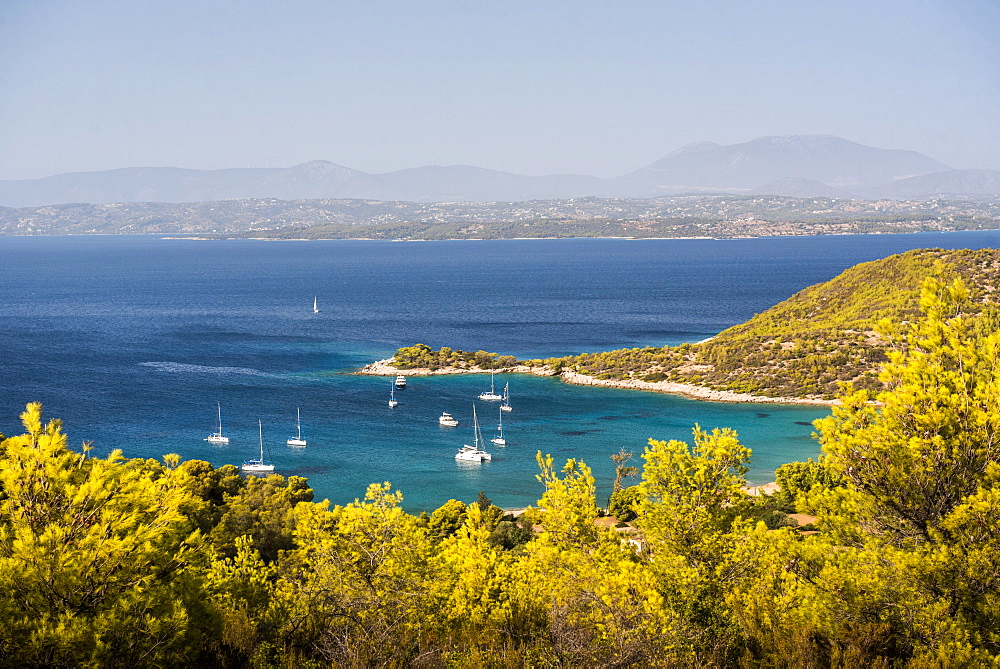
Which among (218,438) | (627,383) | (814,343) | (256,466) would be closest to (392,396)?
(218,438)

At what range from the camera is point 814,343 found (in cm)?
7100

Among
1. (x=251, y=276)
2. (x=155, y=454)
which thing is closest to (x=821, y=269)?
(x=251, y=276)

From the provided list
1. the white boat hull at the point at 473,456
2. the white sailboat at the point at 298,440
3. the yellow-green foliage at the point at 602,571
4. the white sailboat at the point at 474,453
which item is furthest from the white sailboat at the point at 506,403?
the yellow-green foliage at the point at 602,571

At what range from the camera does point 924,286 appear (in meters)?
14.6

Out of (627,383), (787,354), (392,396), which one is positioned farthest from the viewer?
(627,383)

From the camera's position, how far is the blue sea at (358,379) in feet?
166

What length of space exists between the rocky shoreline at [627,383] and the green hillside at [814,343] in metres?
0.95

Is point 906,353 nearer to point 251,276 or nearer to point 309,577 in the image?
point 309,577

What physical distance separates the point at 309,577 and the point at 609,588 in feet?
18.9

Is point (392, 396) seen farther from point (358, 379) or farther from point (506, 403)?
point (358, 379)

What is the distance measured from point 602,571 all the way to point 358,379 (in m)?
59.4

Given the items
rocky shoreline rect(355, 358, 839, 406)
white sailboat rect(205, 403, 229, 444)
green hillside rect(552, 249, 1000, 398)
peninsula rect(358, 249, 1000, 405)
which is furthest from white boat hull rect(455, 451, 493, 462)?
green hillside rect(552, 249, 1000, 398)

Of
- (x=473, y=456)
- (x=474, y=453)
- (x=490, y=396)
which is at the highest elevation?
(x=490, y=396)

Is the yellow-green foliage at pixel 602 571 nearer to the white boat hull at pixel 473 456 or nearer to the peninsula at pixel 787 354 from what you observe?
the white boat hull at pixel 473 456
